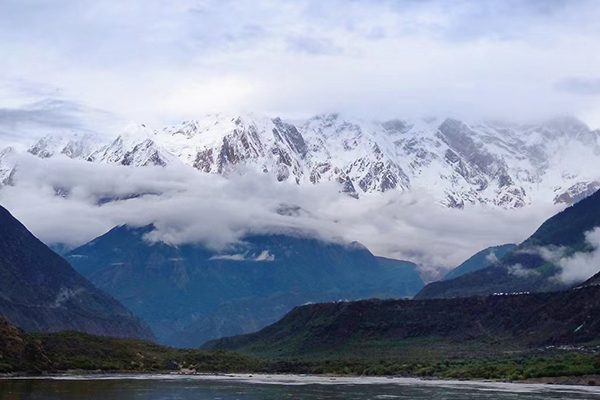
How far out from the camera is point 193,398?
18588cm

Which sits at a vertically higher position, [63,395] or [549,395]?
[63,395]

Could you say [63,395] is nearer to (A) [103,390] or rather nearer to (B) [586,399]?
(A) [103,390]

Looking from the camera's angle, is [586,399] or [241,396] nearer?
[586,399]

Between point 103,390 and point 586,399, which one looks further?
point 103,390

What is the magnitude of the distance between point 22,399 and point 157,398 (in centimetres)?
2472

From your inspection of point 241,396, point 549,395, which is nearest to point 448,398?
point 549,395

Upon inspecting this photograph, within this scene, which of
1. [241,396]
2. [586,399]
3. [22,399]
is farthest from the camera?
[241,396]

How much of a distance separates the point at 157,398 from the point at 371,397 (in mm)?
39218

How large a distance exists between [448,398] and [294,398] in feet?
92.3

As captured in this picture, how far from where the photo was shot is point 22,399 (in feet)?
554

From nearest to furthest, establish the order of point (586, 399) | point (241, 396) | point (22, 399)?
point (22, 399)
point (586, 399)
point (241, 396)

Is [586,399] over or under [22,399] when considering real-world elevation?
under

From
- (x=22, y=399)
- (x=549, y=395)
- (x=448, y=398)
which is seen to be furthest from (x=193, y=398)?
(x=549, y=395)

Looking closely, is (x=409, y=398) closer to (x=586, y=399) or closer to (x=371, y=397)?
(x=371, y=397)
